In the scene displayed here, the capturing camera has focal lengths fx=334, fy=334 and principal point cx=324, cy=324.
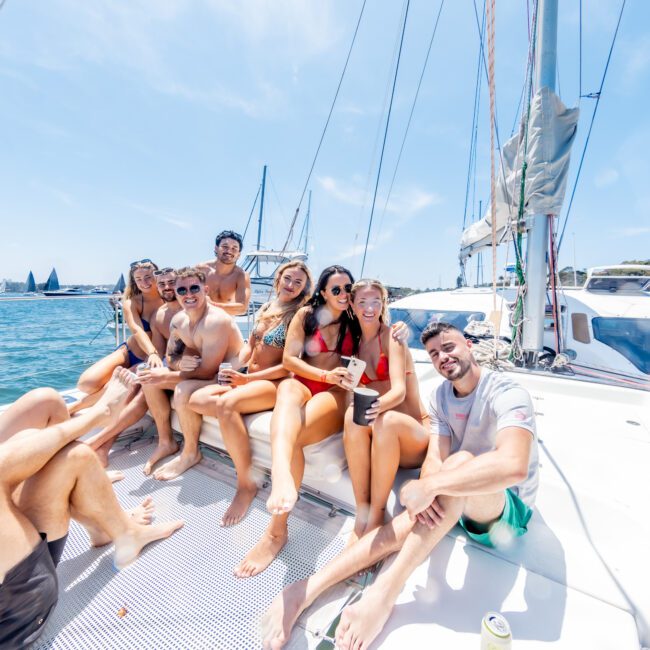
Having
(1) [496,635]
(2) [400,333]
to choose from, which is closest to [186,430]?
(2) [400,333]

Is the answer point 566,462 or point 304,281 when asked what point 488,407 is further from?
point 304,281

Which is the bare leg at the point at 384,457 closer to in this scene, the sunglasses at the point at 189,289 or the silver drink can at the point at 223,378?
the silver drink can at the point at 223,378

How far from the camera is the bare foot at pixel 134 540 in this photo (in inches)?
65.7

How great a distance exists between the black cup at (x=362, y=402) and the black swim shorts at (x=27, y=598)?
1332 mm

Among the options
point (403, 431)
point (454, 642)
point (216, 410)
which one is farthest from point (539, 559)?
point (216, 410)

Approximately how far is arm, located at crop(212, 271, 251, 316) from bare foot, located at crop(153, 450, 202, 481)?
67.1 inches

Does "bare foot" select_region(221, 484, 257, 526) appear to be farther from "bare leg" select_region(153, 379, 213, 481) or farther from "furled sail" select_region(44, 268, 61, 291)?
"furled sail" select_region(44, 268, 61, 291)

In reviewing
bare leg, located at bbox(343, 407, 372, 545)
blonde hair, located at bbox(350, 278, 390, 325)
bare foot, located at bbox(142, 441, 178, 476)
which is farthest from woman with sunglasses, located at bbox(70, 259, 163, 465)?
bare leg, located at bbox(343, 407, 372, 545)

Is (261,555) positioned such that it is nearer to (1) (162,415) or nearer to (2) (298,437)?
(2) (298,437)

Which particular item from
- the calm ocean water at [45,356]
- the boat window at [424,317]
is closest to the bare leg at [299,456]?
the boat window at [424,317]

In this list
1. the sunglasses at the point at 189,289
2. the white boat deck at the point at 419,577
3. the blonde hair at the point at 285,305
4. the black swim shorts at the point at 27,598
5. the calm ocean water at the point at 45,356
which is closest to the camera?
the black swim shorts at the point at 27,598

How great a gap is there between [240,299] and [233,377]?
178cm

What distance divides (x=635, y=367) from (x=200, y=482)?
216 inches

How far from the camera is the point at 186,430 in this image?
8.00ft
